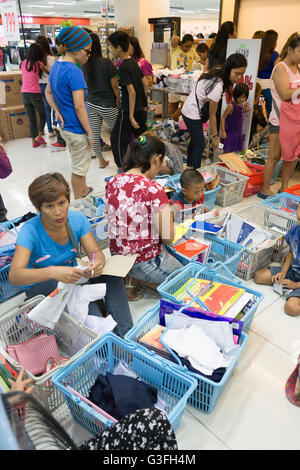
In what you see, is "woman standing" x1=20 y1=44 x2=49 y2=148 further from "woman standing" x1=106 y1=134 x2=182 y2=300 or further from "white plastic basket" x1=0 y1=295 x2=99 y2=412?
"white plastic basket" x1=0 y1=295 x2=99 y2=412

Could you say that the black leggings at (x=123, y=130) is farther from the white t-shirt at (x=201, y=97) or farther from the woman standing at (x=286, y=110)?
the woman standing at (x=286, y=110)

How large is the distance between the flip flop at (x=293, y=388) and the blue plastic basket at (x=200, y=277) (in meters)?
0.36

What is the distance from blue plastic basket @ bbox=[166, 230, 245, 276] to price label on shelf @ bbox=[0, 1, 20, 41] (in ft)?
14.2

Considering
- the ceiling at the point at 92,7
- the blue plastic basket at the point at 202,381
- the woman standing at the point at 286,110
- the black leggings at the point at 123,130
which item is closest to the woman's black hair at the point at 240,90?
the woman standing at the point at 286,110

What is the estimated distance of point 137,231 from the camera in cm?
223

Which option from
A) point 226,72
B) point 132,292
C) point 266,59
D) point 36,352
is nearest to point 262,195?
point 226,72

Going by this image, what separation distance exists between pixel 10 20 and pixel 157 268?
15.7ft

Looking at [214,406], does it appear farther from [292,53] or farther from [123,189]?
[292,53]

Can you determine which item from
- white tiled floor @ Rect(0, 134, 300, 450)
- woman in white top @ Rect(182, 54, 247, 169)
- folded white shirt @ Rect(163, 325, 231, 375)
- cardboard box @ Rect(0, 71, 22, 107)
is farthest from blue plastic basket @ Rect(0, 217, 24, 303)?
cardboard box @ Rect(0, 71, 22, 107)

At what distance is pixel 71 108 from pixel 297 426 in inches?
117

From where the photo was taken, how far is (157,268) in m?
2.36

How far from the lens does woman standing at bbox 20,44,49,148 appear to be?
516 centimetres

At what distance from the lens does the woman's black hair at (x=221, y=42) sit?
4.40m

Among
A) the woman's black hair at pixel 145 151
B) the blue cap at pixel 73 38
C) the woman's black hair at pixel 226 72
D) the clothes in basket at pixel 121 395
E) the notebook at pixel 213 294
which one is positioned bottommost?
the clothes in basket at pixel 121 395
